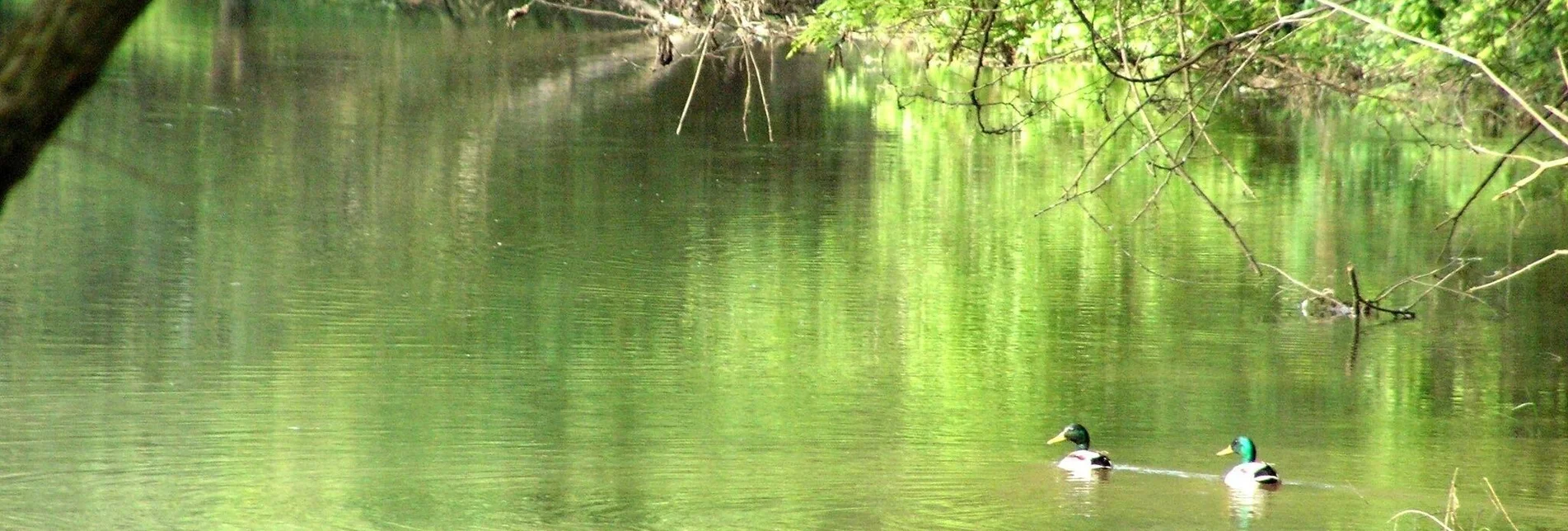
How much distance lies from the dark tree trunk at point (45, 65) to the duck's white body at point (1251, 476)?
6.98m

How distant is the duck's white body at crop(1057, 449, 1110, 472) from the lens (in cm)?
899

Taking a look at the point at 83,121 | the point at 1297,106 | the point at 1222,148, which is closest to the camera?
the point at 83,121

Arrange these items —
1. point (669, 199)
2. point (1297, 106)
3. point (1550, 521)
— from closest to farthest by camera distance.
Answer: point (1550, 521) < point (669, 199) < point (1297, 106)

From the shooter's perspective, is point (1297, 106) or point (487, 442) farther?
point (1297, 106)

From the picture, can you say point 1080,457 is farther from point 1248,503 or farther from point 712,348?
point 712,348

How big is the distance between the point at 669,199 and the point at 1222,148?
38.0ft

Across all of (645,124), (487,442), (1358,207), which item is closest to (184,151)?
(645,124)

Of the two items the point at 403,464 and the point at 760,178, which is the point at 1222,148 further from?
the point at 403,464

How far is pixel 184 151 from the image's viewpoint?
22.9m

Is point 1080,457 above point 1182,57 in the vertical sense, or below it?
below

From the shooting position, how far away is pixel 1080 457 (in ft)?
29.7

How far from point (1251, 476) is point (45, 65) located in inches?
279

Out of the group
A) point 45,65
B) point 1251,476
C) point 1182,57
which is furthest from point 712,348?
point 45,65

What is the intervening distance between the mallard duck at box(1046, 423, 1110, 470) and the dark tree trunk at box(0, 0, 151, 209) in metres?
6.94
